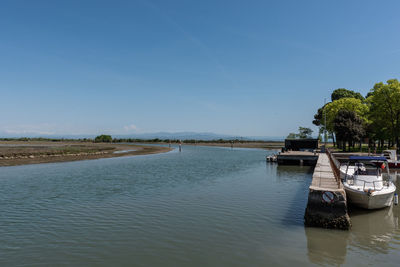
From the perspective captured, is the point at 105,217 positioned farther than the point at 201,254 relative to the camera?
Yes

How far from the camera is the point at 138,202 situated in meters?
19.0

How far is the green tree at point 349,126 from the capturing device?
55.7m

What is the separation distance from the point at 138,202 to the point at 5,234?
785 cm

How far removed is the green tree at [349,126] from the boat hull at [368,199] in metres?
43.3

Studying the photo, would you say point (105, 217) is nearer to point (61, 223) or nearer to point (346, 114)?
point (61, 223)

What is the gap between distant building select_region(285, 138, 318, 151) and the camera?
59.6 meters

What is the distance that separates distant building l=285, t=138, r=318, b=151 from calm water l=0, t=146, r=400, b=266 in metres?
40.6

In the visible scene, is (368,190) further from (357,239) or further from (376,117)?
(376,117)

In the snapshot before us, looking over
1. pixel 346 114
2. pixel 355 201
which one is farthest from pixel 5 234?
pixel 346 114

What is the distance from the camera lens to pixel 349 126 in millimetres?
55906

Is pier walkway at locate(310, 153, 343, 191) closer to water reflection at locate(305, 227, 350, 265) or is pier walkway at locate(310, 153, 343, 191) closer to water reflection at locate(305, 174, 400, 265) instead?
water reflection at locate(305, 174, 400, 265)

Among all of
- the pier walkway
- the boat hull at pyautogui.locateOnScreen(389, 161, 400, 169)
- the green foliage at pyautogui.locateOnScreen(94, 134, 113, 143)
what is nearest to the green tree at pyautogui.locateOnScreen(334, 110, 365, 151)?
the boat hull at pyautogui.locateOnScreen(389, 161, 400, 169)

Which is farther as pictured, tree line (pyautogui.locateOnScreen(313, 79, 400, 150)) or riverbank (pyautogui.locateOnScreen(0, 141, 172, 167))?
tree line (pyautogui.locateOnScreen(313, 79, 400, 150))

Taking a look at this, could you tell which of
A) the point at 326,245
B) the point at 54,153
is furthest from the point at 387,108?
the point at 54,153
